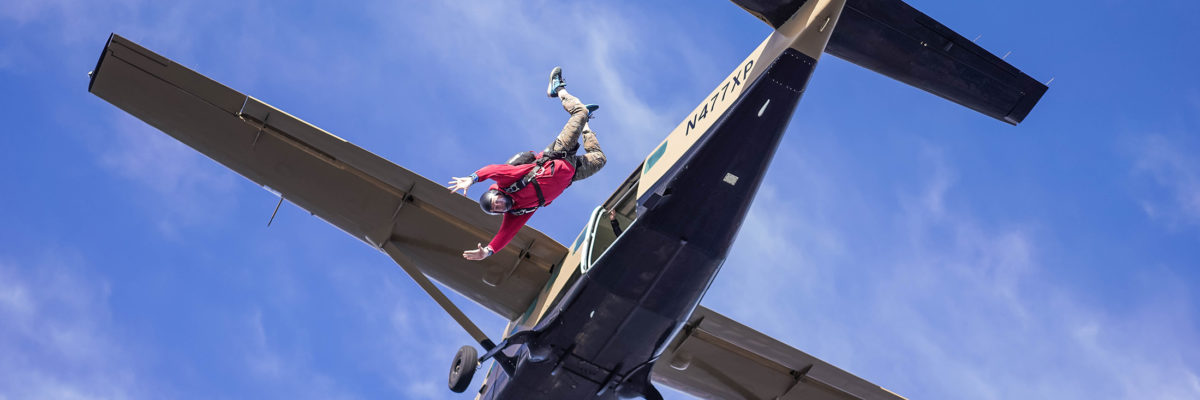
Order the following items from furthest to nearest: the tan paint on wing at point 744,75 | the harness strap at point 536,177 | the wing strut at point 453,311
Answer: the wing strut at point 453,311
the harness strap at point 536,177
the tan paint on wing at point 744,75

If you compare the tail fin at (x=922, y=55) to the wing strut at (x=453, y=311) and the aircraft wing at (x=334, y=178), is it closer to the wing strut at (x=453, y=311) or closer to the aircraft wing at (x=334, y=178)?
the aircraft wing at (x=334, y=178)

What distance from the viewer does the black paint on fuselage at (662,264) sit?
1080 centimetres

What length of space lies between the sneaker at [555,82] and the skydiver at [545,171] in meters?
0.17

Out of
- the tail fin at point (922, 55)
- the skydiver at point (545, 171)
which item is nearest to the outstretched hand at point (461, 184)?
the skydiver at point (545, 171)

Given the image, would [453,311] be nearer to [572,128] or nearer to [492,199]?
[492,199]

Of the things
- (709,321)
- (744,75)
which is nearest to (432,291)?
(709,321)

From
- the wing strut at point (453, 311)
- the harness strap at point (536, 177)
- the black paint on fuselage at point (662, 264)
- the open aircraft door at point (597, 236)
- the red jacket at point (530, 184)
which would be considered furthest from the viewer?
the wing strut at point (453, 311)

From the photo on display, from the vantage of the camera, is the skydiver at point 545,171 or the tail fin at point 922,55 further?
the skydiver at point 545,171

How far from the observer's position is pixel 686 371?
1559 cm

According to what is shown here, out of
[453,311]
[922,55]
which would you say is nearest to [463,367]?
[453,311]

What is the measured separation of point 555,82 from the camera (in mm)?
12914

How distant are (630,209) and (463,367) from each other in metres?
2.55

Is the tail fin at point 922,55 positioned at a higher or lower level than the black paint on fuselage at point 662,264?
higher

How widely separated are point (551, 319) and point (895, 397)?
18.1 ft
